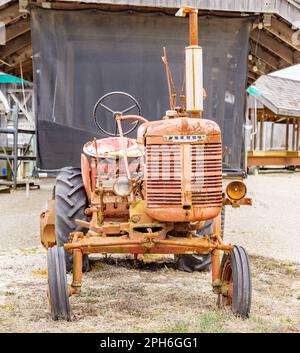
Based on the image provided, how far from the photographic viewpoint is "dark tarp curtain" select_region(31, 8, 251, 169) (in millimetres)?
9734

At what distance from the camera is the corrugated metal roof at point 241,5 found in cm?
959

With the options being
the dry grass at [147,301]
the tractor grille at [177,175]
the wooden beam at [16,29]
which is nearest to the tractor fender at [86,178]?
the dry grass at [147,301]

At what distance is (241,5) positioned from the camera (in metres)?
9.83

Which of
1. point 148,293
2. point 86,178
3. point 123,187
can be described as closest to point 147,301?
point 148,293

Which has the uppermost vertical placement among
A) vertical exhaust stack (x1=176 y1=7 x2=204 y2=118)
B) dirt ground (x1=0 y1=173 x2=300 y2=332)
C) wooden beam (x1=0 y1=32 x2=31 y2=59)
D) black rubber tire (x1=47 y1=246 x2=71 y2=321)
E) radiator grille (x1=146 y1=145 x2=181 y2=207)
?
wooden beam (x1=0 y1=32 x2=31 y2=59)

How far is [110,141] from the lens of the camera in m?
6.49

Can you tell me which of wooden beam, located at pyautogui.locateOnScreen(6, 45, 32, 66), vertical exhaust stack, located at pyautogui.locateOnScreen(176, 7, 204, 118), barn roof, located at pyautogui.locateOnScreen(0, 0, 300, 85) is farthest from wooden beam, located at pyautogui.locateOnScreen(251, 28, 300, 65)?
vertical exhaust stack, located at pyautogui.locateOnScreen(176, 7, 204, 118)

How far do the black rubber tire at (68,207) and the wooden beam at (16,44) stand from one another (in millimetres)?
6264

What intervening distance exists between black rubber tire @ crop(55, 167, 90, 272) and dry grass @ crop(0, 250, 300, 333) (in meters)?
0.41

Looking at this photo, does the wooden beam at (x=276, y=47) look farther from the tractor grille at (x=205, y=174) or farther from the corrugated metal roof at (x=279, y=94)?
the corrugated metal roof at (x=279, y=94)

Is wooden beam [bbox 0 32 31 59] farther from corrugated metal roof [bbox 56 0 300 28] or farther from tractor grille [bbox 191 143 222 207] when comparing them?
tractor grille [bbox 191 143 222 207]

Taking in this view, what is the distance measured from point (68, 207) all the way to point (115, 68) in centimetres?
428

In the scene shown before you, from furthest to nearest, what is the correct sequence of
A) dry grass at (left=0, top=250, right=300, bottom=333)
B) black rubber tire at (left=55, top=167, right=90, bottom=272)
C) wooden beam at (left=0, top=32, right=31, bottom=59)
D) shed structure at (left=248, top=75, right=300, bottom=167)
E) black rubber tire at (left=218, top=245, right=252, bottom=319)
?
shed structure at (left=248, top=75, right=300, bottom=167), wooden beam at (left=0, top=32, right=31, bottom=59), black rubber tire at (left=55, top=167, right=90, bottom=272), black rubber tire at (left=218, top=245, right=252, bottom=319), dry grass at (left=0, top=250, right=300, bottom=333)

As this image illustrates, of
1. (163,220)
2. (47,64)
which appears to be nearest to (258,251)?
(163,220)
